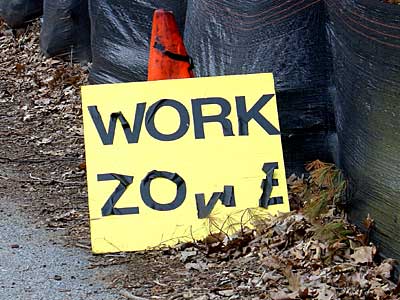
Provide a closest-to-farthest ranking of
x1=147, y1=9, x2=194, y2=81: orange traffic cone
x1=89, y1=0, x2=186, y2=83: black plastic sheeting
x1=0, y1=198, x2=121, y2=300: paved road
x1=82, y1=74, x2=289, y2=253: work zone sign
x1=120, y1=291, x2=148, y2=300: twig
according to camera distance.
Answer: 1. x1=120, y1=291, x2=148, y2=300: twig
2. x1=0, y1=198, x2=121, y2=300: paved road
3. x1=82, y1=74, x2=289, y2=253: work zone sign
4. x1=147, y1=9, x2=194, y2=81: orange traffic cone
5. x1=89, y1=0, x2=186, y2=83: black plastic sheeting

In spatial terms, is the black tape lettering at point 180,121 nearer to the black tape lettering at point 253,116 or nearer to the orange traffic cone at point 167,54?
the black tape lettering at point 253,116

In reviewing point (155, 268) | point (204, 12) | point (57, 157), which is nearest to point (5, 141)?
point (57, 157)

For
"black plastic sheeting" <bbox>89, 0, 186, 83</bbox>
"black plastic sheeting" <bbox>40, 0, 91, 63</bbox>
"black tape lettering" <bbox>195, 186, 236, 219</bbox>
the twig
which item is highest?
"black plastic sheeting" <bbox>40, 0, 91, 63</bbox>

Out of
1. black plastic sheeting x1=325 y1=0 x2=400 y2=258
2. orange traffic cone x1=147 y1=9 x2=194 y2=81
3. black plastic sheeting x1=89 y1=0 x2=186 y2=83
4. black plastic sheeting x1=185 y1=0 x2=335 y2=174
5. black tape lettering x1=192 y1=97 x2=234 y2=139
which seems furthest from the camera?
black plastic sheeting x1=89 y1=0 x2=186 y2=83

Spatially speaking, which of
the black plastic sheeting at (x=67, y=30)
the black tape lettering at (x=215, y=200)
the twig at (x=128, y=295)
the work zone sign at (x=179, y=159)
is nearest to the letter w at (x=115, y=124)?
the work zone sign at (x=179, y=159)

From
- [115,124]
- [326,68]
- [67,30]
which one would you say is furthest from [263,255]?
[67,30]

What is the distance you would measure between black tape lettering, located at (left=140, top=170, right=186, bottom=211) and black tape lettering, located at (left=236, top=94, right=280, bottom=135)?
423mm

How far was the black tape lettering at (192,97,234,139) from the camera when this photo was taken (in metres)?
5.36

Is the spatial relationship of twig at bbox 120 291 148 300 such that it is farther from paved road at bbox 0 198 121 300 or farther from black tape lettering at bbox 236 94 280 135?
black tape lettering at bbox 236 94 280 135

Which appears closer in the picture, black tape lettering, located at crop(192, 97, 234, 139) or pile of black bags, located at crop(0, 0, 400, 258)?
pile of black bags, located at crop(0, 0, 400, 258)

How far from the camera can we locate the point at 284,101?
19.0 feet

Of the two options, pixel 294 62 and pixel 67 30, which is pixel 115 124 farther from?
pixel 67 30

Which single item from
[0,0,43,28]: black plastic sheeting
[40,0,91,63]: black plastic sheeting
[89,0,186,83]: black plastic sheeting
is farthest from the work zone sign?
[0,0,43,28]: black plastic sheeting

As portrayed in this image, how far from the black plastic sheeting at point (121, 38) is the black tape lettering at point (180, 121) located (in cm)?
240
